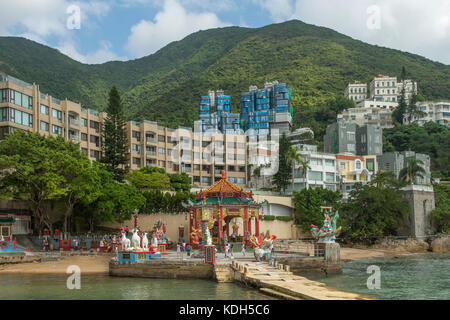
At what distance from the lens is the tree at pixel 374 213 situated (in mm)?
58094

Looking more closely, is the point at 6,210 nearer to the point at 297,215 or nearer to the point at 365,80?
the point at 297,215

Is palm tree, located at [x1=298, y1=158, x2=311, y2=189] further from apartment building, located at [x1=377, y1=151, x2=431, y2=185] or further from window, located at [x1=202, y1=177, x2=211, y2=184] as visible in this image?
Result: apartment building, located at [x1=377, y1=151, x2=431, y2=185]

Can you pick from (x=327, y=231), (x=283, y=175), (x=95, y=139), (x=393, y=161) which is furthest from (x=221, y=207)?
(x=393, y=161)

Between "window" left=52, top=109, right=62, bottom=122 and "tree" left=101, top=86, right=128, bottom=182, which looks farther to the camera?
"window" left=52, top=109, right=62, bottom=122

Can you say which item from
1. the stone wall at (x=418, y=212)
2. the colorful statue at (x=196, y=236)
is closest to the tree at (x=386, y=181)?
the stone wall at (x=418, y=212)

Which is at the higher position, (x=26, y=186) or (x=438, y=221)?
(x=26, y=186)

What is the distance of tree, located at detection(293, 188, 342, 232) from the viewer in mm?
61688

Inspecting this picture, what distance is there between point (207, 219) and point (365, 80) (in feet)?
467

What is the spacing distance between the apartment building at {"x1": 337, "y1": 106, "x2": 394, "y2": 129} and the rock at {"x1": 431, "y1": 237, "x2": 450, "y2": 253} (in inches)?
2780

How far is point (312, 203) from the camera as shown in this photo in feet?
205

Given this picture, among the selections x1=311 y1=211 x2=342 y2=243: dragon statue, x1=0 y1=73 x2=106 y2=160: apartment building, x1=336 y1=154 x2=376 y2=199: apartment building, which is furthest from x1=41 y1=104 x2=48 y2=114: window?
x1=336 y1=154 x2=376 y2=199: apartment building

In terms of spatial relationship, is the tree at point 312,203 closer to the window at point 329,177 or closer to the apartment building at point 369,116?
the window at point 329,177
